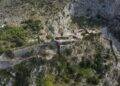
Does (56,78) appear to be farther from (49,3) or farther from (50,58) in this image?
(49,3)

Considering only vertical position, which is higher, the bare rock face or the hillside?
the bare rock face

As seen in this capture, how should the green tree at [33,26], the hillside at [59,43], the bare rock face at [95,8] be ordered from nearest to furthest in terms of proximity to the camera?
the hillside at [59,43], the green tree at [33,26], the bare rock face at [95,8]

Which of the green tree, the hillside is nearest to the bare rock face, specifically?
the hillside

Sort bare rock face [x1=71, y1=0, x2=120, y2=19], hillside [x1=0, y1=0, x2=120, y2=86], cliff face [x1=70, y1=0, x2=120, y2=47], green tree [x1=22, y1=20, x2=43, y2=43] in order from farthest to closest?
bare rock face [x1=71, y1=0, x2=120, y2=19]
cliff face [x1=70, y1=0, x2=120, y2=47]
green tree [x1=22, y1=20, x2=43, y2=43]
hillside [x1=0, y1=0, x2=120, y2=86]

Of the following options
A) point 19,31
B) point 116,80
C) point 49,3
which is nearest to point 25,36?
point 19,31

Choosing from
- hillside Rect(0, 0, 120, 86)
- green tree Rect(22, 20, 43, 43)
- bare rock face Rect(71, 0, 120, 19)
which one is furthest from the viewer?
bare rock face Rect(71, 0, 120, 19)

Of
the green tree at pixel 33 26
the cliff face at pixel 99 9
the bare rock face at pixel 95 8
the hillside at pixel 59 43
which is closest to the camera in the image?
Answer: the hillside at pixel 59 43

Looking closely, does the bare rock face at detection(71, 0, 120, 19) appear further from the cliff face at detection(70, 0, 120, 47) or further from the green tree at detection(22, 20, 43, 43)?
the green tree at detection(22, 20, 43, 43)

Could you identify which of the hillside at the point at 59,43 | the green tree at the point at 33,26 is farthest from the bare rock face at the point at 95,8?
the green tree at the point at 33,26

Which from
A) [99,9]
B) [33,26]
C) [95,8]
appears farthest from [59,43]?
[99,9]

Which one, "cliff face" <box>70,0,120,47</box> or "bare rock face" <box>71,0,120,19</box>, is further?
"bare rock face" <box>71,0,120,19</box>

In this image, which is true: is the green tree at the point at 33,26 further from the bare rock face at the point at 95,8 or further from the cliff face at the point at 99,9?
the bare rock face at the point at 95,8
